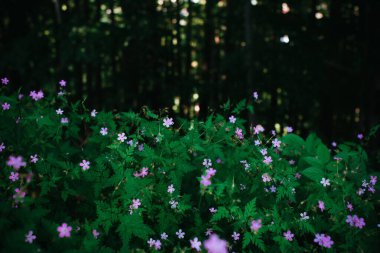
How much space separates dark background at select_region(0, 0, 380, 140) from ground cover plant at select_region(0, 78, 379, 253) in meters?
4.42

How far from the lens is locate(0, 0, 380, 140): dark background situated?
25.2ft

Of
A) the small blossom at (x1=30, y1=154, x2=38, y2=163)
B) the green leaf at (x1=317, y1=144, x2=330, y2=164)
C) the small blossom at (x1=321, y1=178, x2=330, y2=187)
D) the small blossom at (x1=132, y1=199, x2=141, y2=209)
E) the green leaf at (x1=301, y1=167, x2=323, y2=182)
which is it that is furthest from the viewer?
the green leaf at (x1=317, y1=144, x2=330, y2=164)

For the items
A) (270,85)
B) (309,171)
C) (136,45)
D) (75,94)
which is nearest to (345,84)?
(270,85)

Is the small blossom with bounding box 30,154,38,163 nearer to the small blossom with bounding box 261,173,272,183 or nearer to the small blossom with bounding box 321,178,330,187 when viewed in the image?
the small blossom with bounding box 261,173,272,183

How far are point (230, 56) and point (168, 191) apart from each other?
5.65m

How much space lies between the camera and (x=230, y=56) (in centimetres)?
783

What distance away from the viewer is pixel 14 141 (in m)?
2.87

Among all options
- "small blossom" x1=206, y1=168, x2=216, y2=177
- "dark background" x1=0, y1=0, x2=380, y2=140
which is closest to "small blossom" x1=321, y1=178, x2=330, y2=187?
"small blossom" x1=206, y1=168, x2=216, y2=177

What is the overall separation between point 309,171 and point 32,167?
96.8 inches

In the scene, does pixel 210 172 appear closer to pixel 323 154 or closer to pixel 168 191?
pixel 168 191

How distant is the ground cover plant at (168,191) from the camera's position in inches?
99.9

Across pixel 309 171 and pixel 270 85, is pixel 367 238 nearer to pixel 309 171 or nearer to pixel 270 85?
pixel 309 171

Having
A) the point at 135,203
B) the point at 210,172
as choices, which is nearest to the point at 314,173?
the point at 210,172

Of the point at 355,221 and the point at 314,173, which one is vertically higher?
the point at 314,173
